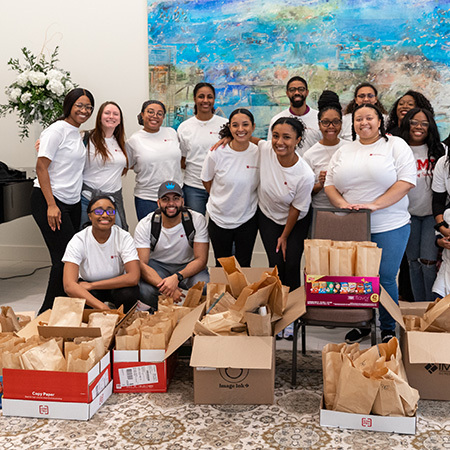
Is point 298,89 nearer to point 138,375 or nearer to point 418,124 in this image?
point 418,124

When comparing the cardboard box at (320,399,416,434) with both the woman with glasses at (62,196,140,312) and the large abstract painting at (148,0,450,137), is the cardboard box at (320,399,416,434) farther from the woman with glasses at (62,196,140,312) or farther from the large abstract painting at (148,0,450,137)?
the large abstract painting at (148,0,450,137)

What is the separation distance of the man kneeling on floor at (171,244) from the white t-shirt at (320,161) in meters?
0.75

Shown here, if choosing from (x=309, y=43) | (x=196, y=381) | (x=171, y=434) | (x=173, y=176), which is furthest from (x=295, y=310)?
(x=309, y=43)

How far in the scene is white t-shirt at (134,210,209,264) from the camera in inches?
144

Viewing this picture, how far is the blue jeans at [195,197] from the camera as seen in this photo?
4.25 meters

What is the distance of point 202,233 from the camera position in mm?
3664

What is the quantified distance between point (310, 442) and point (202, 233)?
1.69 metres

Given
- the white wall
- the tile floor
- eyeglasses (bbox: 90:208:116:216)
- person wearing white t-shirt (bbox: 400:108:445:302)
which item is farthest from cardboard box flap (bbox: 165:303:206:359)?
the white wall

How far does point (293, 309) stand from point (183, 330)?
0.55 meters

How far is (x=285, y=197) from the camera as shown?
3.40m

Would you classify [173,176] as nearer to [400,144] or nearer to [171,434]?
[400,144]

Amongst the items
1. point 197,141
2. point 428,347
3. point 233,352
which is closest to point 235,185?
point 197,141

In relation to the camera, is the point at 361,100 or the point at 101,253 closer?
the point at 101,253

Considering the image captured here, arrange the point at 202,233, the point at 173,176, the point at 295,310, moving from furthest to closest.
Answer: the point at 173,176 → the point at 202,233 → the point at 295,310
